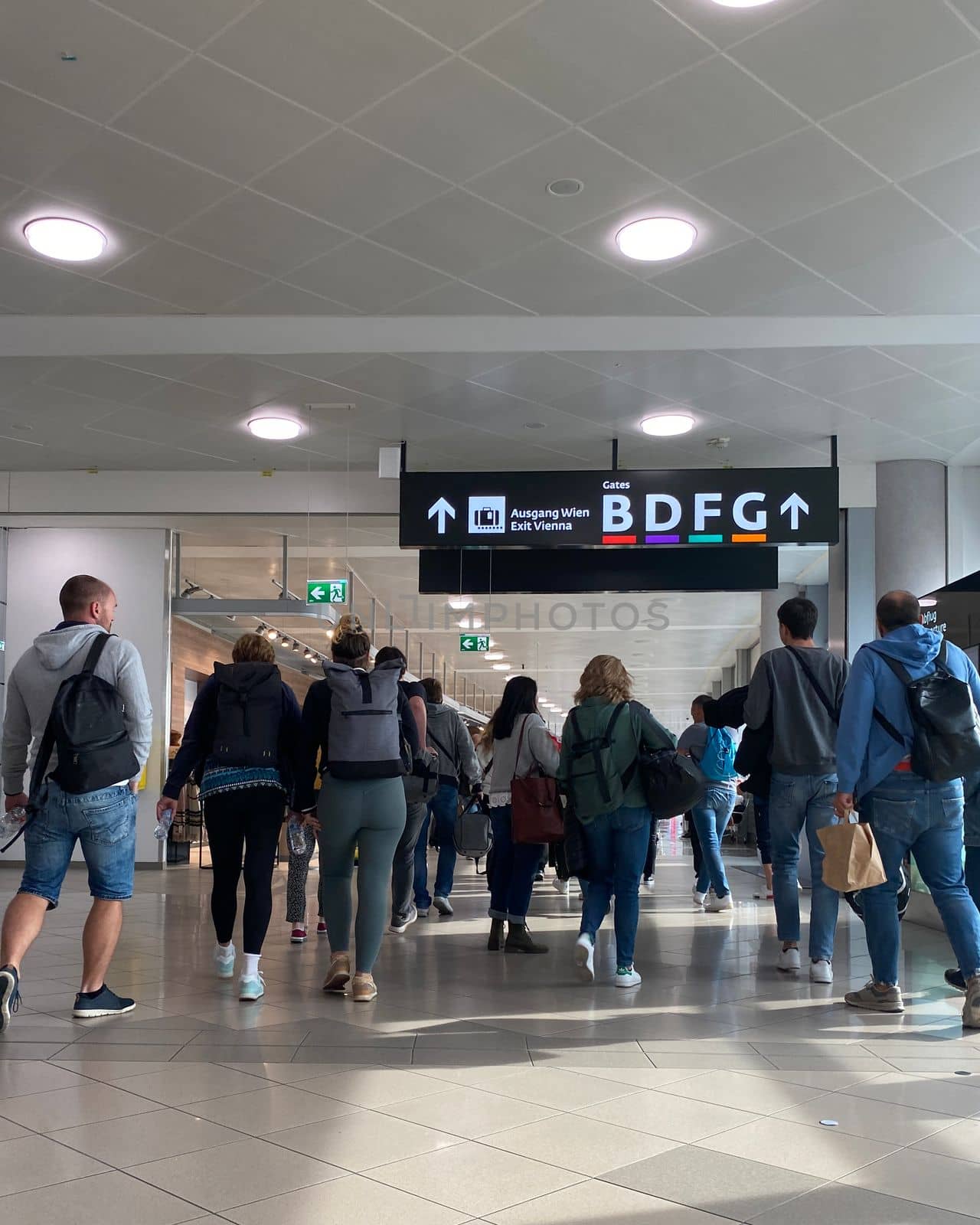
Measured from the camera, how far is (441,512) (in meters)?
7.98

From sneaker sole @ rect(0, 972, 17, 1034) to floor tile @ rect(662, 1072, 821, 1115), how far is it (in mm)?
2215

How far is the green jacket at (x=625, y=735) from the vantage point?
5.06 metres

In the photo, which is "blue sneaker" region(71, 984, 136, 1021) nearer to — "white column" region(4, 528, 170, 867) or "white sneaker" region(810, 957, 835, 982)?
"white sneaker" region(810, 957, 835, 982)

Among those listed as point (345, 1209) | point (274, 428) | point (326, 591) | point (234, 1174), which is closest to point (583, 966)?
point (234, 1174)

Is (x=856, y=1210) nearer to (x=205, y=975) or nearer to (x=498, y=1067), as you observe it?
(x=498, y=1067)

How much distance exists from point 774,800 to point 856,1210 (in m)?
2.96

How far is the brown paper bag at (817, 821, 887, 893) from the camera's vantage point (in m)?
4.18

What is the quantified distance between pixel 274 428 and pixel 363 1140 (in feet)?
21.3

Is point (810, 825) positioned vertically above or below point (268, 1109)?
above

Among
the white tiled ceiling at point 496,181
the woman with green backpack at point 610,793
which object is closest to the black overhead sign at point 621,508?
the white tiled ceiling at point 496,181

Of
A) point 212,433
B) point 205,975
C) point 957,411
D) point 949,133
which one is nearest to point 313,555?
point 212,433

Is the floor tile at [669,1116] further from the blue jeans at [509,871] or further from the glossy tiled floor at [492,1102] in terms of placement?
the blue jeans at [509,871]


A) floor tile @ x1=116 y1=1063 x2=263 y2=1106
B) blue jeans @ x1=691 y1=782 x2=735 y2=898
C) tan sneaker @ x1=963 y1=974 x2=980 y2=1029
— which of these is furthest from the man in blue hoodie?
blue jeans @ x1=691 y1=782 x2=735 y2=898

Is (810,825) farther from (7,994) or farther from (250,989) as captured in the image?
(7,994)
